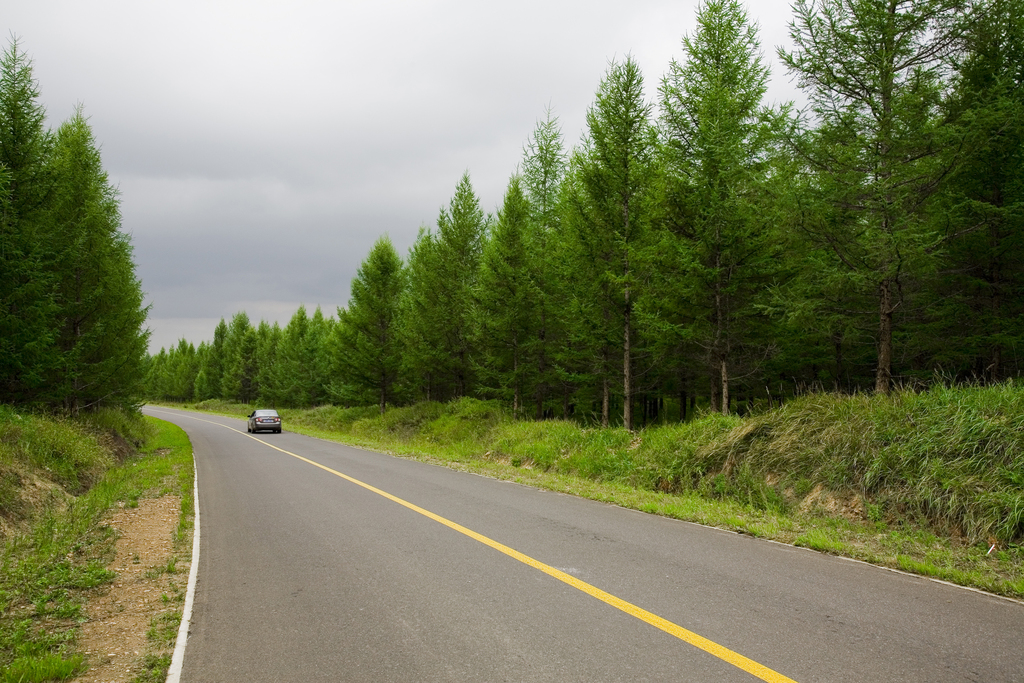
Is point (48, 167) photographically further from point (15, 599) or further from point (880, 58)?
point (880, 58)

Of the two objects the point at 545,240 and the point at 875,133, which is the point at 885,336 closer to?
the point at 875,133

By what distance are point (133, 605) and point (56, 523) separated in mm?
4162

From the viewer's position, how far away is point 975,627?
13.3 feet

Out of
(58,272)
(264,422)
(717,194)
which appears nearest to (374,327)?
(264,422)

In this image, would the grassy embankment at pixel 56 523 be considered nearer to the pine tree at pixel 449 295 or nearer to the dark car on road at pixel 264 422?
the pine tree at pixel 449 295

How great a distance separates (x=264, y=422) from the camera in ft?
102

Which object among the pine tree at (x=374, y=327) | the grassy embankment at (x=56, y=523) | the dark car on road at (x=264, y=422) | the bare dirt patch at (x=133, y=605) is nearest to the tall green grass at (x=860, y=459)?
the bare dirt patch at (x=133, y=605)

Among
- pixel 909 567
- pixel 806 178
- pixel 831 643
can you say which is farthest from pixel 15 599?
pixel 806 178

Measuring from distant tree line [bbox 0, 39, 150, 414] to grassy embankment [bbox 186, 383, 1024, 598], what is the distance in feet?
39.0

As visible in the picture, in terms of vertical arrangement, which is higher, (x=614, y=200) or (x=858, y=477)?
(x=614, y=200)

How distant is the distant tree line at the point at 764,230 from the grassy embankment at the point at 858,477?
2092mm

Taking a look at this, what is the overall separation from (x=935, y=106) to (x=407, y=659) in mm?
14810

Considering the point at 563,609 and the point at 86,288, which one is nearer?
the point at 563,609

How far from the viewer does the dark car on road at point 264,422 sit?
102 ft
